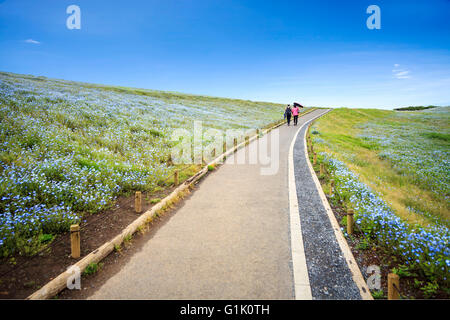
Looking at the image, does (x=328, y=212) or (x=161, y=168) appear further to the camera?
(x=161, y=168)

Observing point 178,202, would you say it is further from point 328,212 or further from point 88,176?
point 328,212

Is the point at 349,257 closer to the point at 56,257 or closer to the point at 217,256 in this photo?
the point at 217,256

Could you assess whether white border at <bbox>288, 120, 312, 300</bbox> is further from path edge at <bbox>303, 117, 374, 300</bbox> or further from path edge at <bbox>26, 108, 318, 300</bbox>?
path edge at <bbox>26, 108, 318, 300</bbox>

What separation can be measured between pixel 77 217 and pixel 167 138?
30.9ft

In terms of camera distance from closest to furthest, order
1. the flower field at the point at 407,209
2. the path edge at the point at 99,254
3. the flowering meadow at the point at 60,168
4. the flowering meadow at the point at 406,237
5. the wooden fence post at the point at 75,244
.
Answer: the path edge at the point at 99,254 < the flowering meadow at the point at 406,237 < the flower field at the point at 407,209 < the wooden fence post at the point at 75,244 < the flowering meadow at the point at 60,168

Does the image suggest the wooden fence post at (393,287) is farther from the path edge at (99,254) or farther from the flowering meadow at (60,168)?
the flowering meadow at (60,168)

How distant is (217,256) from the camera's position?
466 cm

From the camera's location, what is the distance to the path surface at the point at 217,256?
3748 mm

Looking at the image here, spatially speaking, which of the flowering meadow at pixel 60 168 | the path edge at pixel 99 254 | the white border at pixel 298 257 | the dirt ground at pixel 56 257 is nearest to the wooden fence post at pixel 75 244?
the dirt ground at pixel 56 257

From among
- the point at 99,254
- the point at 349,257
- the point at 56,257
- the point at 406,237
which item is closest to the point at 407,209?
the point at 406,237

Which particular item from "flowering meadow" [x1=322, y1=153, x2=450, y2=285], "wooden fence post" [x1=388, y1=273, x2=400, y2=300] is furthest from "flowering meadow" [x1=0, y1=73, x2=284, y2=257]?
"flowering meadow" [x1=322, y1=153, x2=450, y2=285]

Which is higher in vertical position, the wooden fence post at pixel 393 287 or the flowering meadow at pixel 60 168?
the flowering meadow at pixel 60 168
